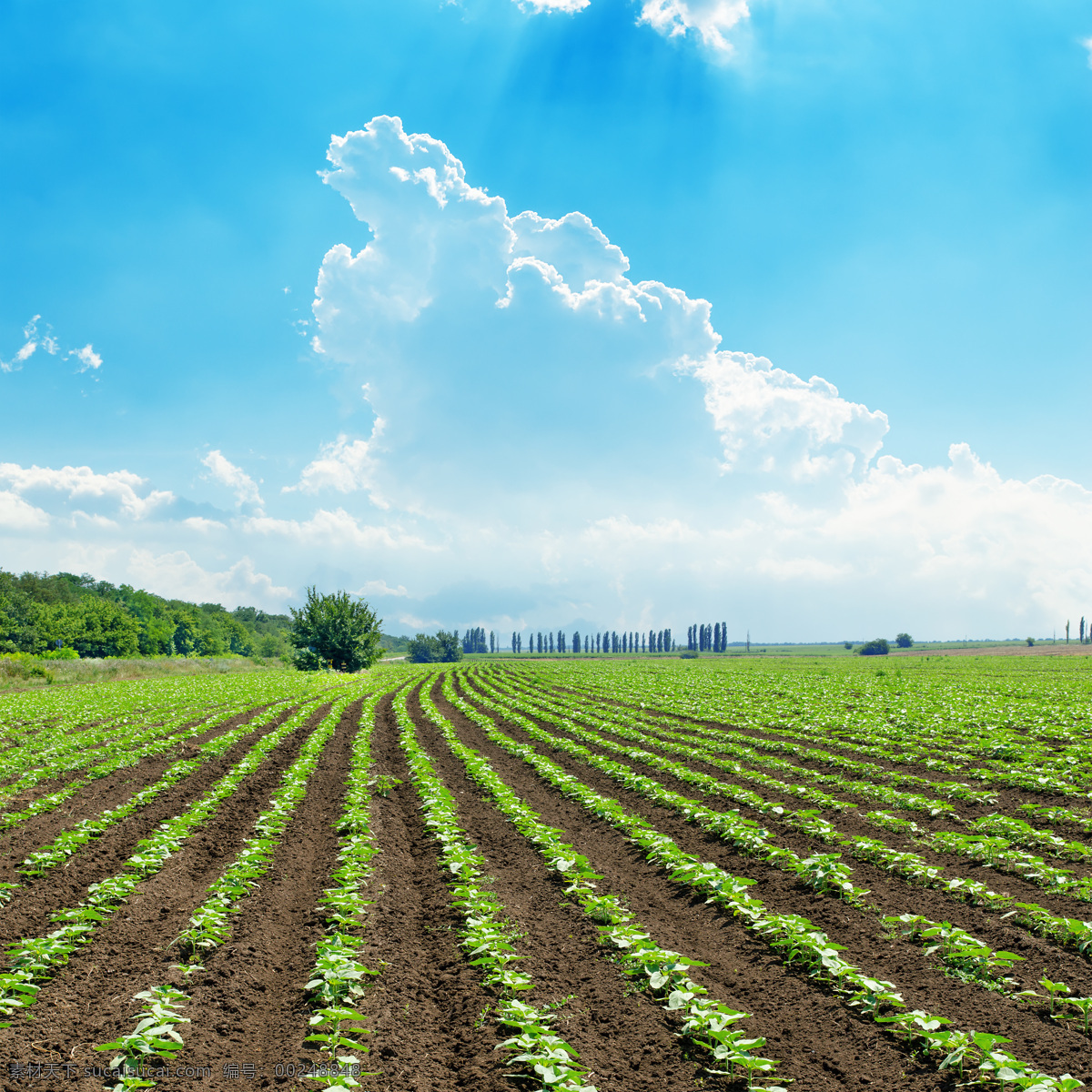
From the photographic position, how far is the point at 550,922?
735cm

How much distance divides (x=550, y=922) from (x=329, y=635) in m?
56.7

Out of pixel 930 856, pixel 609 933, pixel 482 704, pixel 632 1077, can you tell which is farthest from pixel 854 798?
pixel 482 704

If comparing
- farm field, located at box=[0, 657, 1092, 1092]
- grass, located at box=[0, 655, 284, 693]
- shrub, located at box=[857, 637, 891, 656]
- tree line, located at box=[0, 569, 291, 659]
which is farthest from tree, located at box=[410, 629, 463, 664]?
farm field, located at box=[0, 657, 1092, 1092]

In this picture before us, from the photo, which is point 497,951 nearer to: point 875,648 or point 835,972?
point 835,972

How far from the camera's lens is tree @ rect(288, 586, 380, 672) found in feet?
194

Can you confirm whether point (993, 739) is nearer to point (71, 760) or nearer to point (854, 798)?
point (854, 798)

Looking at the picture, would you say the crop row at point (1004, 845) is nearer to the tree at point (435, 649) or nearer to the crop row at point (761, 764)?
the crop row at point (761, 764)

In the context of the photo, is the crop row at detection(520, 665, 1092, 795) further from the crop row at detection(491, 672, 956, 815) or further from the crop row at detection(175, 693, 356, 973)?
the crop row at detection(175, 693, 356, 973)

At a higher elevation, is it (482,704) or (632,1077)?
(632,1077)

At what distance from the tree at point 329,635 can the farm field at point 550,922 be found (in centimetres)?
4349

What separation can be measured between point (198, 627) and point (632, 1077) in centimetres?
16784

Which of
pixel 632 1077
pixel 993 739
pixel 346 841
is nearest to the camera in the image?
pixel 632 1077

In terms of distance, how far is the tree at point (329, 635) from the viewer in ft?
194

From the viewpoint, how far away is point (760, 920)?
22.9 ft
